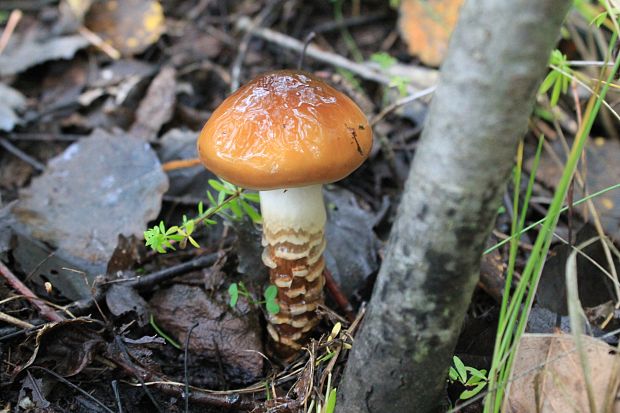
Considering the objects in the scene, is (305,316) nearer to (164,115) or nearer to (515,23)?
(515,23)

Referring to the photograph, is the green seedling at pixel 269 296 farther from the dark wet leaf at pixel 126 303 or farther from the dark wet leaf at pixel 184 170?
the dark wet leaf at pixel 184 170

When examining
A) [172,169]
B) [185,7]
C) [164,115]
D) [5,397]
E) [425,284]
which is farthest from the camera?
[185,7]

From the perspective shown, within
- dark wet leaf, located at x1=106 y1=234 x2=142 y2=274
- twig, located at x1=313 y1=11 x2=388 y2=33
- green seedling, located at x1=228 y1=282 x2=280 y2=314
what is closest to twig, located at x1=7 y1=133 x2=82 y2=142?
dark wet leaf, located at x1=106 y1=234 x2=142 y2=274

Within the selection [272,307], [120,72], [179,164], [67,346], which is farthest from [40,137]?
[272,307]

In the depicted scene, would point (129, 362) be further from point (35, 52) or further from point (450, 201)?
point (35, 52)

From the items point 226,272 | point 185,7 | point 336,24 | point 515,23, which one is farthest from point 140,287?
point 185,7

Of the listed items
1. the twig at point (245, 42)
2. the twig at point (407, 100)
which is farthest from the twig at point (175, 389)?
the twig at point (245, 42)

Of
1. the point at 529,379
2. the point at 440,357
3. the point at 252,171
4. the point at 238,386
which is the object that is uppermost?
the point at 252,171
